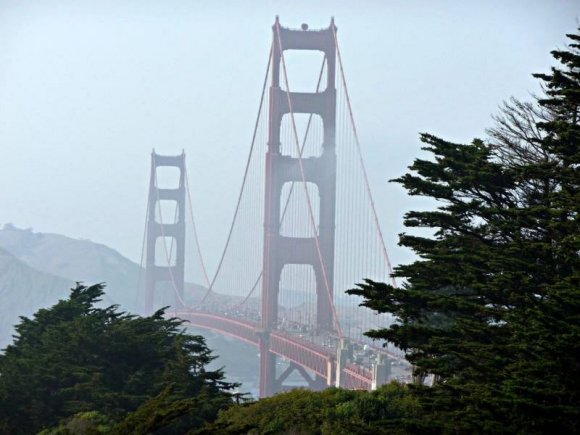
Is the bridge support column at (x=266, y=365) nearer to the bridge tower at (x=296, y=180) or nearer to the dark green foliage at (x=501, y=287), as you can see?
the bridge tower at (x=296, y=180)

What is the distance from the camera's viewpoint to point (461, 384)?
705 inches

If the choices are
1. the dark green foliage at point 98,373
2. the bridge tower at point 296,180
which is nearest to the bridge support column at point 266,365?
the bridge tower at point 296,180

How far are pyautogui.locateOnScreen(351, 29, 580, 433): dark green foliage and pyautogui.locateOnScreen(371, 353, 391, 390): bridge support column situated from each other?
23.2 m

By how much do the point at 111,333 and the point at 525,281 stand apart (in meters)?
12.5

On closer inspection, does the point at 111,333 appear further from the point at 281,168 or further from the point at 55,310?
the point at 281,168

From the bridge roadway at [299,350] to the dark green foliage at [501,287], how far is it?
1880 cm

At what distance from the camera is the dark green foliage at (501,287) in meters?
16.1

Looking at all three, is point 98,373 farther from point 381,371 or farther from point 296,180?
point 296,180

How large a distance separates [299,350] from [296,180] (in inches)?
664

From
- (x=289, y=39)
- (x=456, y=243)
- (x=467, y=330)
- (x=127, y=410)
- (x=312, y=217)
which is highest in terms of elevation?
(x=289, y=39)

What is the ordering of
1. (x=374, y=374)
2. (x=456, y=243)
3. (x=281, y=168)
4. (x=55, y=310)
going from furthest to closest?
(x=281, y=168) → (x=374, y=374) → (x=55, y=310) → (x=456, y=243)

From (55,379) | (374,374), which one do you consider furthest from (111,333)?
(374,374)

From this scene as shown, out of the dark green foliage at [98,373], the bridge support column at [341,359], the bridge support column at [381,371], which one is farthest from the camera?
the bridge support column at [341,359]

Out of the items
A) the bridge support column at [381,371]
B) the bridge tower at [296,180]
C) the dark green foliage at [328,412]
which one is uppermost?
the bridge tower at [296,180]
